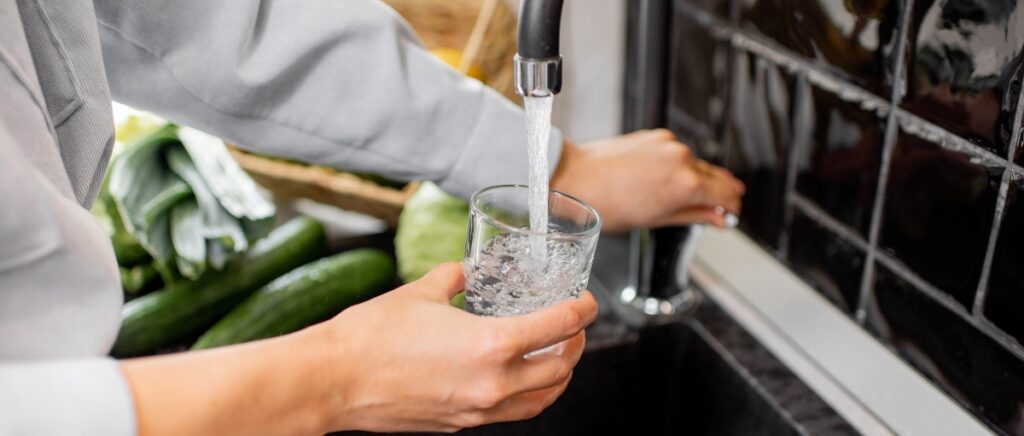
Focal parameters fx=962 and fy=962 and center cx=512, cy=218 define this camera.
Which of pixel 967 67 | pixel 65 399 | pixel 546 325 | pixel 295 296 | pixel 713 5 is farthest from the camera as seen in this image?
pixel 713 5

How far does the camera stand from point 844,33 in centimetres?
77

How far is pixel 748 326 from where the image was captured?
89cm

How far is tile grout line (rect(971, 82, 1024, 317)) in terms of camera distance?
2.05ft

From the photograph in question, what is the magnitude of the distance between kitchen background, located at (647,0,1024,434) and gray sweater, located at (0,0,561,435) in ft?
0.68

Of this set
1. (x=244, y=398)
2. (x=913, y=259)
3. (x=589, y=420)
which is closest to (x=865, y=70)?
(x=913, y=259)

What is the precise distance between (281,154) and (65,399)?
366 millimetres

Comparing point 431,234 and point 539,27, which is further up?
point 539,27

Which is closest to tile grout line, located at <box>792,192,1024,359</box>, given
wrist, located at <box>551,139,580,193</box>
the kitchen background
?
the kitchen background

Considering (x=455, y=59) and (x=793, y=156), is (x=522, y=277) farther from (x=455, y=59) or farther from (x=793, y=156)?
(x=455, y=59)

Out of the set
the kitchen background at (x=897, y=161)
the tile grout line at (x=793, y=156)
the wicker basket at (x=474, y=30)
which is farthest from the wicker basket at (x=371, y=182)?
the tile grout line at (x=793, y=156)

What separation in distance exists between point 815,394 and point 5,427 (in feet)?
1.98

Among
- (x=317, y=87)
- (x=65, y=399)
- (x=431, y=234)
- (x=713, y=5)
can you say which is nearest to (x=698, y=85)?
(x=713, y=5)

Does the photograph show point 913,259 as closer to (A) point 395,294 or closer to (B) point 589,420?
(B) point 589,420

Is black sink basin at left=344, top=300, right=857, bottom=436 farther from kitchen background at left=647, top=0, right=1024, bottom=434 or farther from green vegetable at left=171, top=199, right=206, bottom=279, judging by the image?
green vegetable at left=171, top=199, right=206, bottom=279
